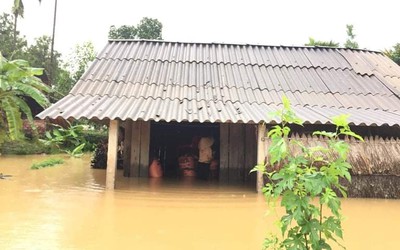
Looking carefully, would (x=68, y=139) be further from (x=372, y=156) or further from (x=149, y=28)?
(x=372, y=156)

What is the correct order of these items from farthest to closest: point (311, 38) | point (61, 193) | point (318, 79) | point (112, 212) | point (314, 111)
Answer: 1. point (311, 38)
2. point (318, 79)
3. point (314, 111)
4. point (61, 193)
5. point (112, 212)

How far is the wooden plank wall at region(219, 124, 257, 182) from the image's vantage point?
9.61m

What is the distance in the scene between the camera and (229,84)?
9.90 m

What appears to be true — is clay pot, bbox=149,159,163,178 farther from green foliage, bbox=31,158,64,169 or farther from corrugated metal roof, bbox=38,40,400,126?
green foliage, bbox=31,158,64,169

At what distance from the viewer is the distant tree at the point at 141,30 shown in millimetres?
28766

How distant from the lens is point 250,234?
4.69 m

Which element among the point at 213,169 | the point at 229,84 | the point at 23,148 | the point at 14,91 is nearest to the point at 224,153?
the point at 213,169

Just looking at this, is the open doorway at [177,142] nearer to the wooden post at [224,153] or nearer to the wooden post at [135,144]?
the wooden post at [224,153]

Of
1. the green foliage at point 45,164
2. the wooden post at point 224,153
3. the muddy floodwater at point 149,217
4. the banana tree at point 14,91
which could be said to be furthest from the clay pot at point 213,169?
the green foliage at point 45,164

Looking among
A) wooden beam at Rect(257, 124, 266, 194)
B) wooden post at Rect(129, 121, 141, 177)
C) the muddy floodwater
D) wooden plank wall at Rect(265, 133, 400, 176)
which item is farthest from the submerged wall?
wooden post at Rect(129, 121, 141, 177)

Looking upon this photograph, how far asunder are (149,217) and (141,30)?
25.5m

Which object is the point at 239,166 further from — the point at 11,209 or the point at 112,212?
the point at 11,209

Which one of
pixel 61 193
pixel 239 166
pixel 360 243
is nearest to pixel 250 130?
pixel 239 166

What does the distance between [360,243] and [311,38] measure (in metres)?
17.7
